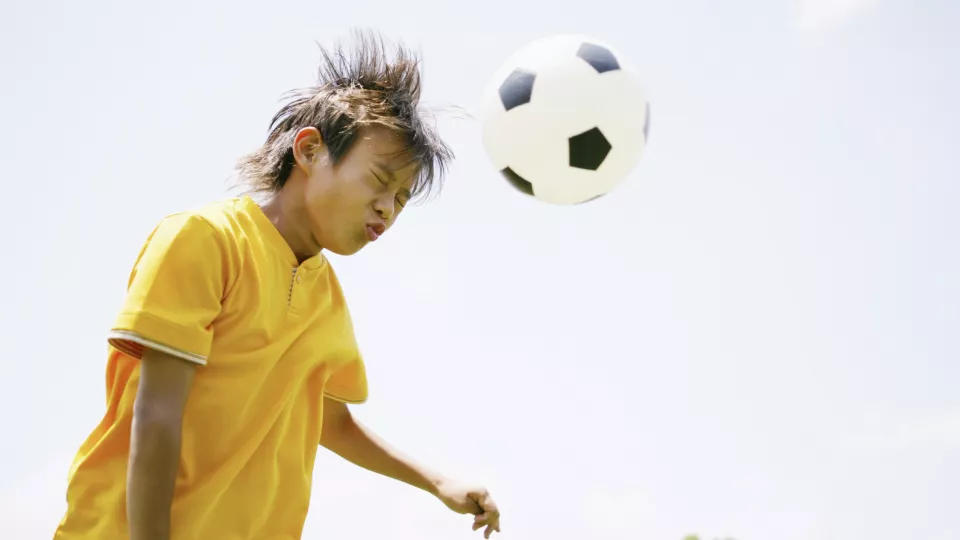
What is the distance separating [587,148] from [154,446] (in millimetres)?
3122

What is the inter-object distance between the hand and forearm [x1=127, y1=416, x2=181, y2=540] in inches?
46.2

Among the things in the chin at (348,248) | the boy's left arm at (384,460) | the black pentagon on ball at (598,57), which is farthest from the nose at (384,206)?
the black pentagon on ball at (598,57)

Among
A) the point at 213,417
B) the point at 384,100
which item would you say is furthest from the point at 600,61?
the point at 213,417

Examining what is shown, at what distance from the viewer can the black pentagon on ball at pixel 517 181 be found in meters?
4.95

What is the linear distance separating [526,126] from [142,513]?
317 cm

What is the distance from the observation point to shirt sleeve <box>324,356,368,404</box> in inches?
127

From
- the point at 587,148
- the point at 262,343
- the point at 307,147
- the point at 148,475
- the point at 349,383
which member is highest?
the point at 587,148

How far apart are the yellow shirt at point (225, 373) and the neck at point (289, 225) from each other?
50mm

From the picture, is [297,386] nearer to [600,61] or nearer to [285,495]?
[285,495]

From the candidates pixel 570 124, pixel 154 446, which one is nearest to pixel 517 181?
pixel 570 124

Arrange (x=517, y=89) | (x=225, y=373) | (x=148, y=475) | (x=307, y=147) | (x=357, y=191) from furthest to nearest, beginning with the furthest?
(x=517, y=89) → (x=307, y=147) → (x=357, y=191) → (x=225, y=373) → (x=148, y=475)

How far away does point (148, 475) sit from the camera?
2.24m

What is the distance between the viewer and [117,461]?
2438mm

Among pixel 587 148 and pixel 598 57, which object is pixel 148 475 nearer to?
pixel 587 148
